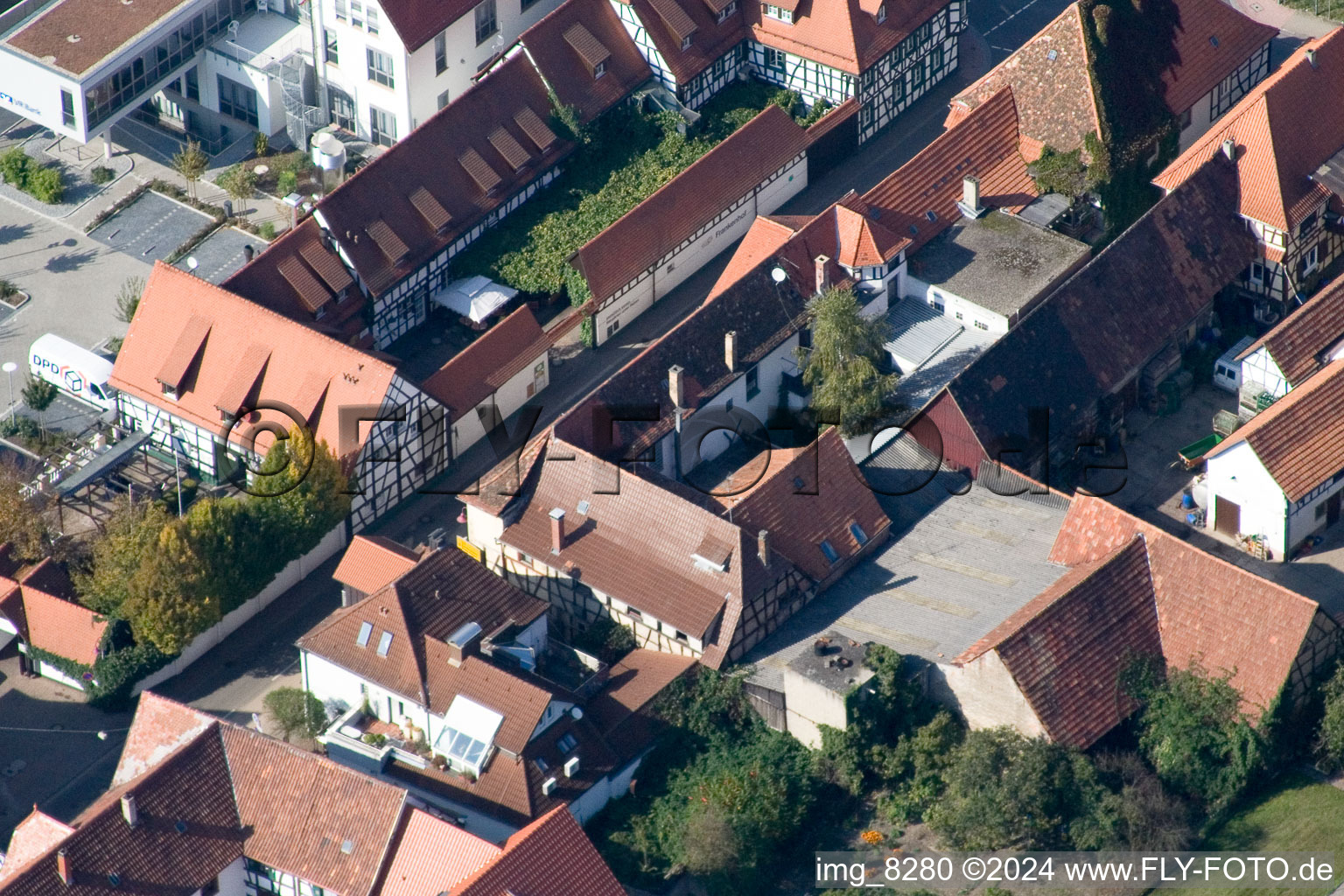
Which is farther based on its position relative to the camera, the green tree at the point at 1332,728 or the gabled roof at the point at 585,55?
the gabled roof at the point at 585,55

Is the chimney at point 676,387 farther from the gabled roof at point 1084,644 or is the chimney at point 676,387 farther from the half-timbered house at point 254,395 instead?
the gabled roof at point 1084,644

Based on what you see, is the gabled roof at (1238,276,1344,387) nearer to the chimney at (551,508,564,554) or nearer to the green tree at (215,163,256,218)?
the chimney at (551,508,564,554)

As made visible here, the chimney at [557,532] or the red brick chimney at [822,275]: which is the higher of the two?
the red brick chimney at [822,275]

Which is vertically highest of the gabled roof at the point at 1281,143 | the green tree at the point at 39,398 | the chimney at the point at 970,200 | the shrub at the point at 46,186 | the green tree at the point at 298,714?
the gabled roof at the point at 1281,143

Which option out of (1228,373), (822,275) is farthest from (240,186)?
(1228,373)

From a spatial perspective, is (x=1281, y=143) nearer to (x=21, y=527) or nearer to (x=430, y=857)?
(x=430, y=857)

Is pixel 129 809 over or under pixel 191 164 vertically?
under

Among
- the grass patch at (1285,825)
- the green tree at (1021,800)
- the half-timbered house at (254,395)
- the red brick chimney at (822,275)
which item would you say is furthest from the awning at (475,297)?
the grass patch at (1285,825)

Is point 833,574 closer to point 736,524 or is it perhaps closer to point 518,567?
point 736,524
